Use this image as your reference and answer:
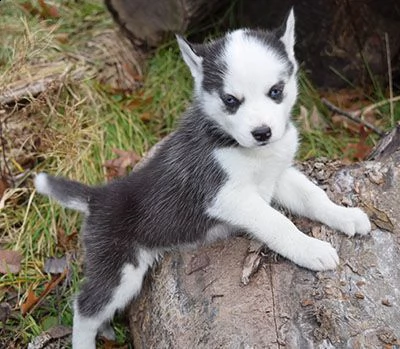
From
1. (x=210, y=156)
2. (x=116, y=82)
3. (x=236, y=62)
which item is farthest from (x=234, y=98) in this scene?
(x=116, y=82)

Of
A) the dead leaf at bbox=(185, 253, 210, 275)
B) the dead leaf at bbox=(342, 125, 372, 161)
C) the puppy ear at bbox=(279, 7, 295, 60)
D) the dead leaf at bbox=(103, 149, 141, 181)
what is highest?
the puppy ear at bbox=(279, 7, 295, 60)

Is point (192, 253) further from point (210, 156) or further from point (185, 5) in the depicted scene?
point (185, 5)

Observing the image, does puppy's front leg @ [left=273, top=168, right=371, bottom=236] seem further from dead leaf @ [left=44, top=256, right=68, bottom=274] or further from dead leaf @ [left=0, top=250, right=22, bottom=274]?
dead leaf @ [left=0, top=250, right=22, bottom=274]

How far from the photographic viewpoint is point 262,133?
3.14 meters

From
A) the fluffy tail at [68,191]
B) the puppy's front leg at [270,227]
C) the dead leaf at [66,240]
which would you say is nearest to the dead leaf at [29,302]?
the dead leaf at [66,240]

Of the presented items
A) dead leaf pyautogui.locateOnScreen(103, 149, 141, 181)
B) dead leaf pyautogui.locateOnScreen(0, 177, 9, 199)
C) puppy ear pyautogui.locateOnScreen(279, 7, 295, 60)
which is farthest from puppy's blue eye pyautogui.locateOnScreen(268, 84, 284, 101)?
dead leaf pyautogui.locateOnScreen(0, 177, 9, 199)

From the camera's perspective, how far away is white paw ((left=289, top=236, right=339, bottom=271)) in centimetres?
319

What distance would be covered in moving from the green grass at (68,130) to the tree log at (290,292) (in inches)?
33.7

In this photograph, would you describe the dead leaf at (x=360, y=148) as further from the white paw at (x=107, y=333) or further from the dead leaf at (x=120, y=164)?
the white paw at (x=107, y=333)

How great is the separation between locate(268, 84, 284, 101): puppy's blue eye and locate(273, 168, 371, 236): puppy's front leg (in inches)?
23.6

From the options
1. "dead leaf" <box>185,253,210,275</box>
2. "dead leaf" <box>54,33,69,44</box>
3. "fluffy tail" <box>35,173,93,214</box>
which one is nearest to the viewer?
"dead leaf" <box>185,253,210,275</box>

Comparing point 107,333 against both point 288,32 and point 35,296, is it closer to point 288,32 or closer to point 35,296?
point 35,296

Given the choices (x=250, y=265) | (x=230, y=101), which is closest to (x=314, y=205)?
(x=250, y=265)

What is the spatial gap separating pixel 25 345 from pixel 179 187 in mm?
1407
